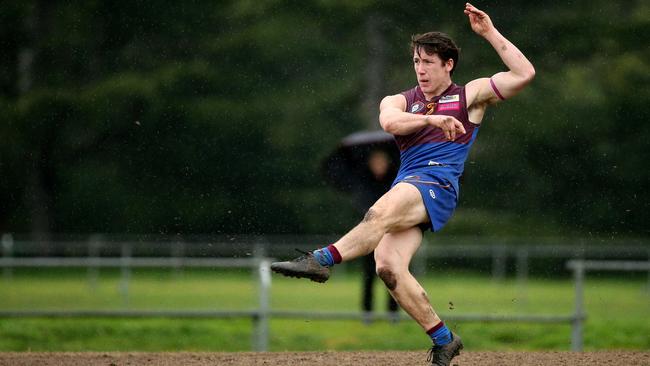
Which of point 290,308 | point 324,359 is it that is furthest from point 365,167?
point 324,359

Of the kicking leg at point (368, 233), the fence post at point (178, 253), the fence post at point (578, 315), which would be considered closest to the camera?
the kicking leg at point (368, 233)

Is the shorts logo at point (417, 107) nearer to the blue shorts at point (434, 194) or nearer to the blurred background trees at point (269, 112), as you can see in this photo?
the blue shorts at point (434, 194)

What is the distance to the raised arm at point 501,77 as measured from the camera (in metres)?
7.13

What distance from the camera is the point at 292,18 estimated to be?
31.2 metres

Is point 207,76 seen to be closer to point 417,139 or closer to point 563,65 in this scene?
point 563,65

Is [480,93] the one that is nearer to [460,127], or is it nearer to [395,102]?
[395,102]

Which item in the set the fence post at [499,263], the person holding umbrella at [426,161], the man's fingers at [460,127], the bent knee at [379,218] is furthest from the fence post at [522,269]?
the man's fingers at [460,127]

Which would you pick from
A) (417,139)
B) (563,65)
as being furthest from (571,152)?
(417,139)

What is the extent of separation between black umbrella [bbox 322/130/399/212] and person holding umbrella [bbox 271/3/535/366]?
613 centimetres

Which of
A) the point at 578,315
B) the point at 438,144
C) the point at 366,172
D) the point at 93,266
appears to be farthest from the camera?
the point at 93,266

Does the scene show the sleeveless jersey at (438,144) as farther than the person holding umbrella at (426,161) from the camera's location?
Yes

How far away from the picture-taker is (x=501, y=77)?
23.6 ft

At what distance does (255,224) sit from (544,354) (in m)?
22.3

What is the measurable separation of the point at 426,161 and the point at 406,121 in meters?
0.36
